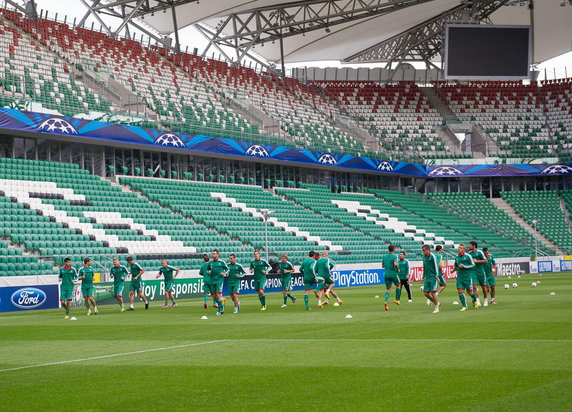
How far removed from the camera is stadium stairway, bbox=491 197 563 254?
61.2 m

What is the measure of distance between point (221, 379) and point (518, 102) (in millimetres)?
69137

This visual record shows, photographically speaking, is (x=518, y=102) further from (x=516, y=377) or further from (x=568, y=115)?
(x=516, y=377)

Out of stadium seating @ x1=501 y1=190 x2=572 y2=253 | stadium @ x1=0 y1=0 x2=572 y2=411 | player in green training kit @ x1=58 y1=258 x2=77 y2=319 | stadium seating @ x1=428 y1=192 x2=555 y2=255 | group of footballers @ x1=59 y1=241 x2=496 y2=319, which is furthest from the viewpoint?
stadium seating @ x1=501 y1=190 x2=572 y2=253

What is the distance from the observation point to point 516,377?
10312mm

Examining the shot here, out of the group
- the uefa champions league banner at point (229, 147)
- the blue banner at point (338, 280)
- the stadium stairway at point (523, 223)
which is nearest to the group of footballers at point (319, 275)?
the blue banner at point (338, 280)

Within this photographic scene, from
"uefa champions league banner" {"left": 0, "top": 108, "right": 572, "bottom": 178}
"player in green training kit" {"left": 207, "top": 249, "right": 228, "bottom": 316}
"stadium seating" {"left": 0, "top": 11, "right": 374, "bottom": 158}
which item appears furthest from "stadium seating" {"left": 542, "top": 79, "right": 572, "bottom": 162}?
"player in green training kit" {"left": 207, "top": 249, "right": 228, "bottom": 316}

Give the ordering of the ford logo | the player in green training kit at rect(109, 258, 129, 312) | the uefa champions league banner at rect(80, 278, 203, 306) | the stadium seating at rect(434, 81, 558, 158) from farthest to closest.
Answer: the stadium seating at rect(434, 81, 558, 158) → the uefa champions league banner at rect(80, 278, 203, 306) → the ford logo → the player in green training kit at rect(109, 258, 129, 312)

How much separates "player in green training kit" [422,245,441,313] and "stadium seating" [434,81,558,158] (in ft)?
157

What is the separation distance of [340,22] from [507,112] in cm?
2175

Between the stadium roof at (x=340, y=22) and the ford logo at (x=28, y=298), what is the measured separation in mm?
30172

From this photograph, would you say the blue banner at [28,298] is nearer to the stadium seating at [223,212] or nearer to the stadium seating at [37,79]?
the stadium seating at [37,79]

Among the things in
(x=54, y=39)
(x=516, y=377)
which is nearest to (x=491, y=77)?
(x=54, y=39)

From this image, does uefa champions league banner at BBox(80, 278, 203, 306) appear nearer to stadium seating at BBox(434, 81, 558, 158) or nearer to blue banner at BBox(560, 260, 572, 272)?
blue banner at BBox(560, 260, 572, 272)

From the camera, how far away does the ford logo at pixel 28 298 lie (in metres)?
27.9
